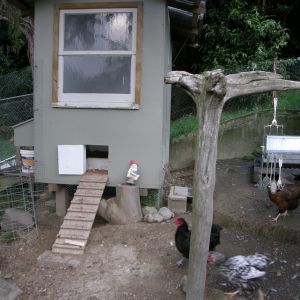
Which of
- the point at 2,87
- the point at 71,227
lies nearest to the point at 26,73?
the point at 2,87

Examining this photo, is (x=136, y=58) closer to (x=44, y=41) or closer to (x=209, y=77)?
(x=44, y=41)

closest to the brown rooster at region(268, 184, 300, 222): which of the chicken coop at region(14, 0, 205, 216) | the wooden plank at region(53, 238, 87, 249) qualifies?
the chicken coop at region(14, 0, 205, 216)

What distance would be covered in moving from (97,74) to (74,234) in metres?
2.62

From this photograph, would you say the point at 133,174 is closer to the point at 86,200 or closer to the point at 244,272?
the point at 86,200

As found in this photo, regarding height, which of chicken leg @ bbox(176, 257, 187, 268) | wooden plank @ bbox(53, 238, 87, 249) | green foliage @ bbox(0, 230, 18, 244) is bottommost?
green foliage @ bbox(0, 230, 18, 244)

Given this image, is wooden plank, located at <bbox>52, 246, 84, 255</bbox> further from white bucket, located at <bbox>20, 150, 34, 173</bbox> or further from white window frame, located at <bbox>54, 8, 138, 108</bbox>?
white window frame, located at <bbox>54, 8, 138, 108</bbox>

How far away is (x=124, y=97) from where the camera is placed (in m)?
6.50

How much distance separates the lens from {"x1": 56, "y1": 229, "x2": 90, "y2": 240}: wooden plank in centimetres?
554

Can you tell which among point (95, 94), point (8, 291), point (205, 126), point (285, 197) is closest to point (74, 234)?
point (8, 291)

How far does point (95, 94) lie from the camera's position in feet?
21.6

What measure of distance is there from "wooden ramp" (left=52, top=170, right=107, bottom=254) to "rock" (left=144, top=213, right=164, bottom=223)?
87 centimetres

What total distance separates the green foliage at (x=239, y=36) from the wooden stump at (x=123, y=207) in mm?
6061

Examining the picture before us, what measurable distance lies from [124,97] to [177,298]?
337 centimetres

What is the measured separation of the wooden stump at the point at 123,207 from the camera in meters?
6.40
